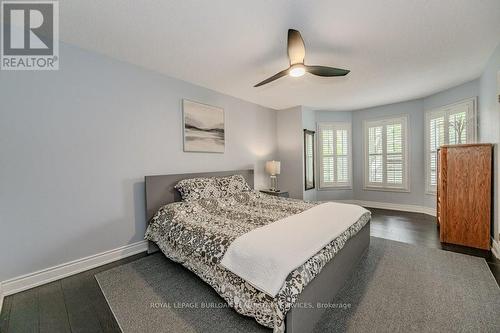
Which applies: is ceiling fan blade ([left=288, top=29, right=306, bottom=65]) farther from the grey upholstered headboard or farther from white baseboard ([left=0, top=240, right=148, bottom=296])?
white baseboard ([left=0, top=240, right=148, bottom=296])

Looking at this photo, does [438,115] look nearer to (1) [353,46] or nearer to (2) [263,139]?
(1) [353,46]

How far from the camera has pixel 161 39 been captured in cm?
229

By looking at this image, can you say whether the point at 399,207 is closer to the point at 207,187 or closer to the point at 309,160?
the point at 309,160

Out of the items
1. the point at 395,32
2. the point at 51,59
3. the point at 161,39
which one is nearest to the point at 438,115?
the point at 395,32

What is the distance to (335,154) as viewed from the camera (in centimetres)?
559

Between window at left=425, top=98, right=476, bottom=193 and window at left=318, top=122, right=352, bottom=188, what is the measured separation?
1.61m

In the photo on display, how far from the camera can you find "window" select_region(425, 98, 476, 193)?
370cm

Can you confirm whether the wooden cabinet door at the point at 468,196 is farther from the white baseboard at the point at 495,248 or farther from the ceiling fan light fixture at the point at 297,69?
the ceiling fan light fixture at the point at 297,69

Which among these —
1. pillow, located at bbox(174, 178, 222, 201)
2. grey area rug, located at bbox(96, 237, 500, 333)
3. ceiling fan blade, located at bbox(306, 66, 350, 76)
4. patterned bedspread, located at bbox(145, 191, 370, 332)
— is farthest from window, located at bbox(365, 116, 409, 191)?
pillow, located at bbox(174, 178, 222, 201)

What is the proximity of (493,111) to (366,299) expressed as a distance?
3019 mm

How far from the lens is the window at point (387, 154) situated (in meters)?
4.88

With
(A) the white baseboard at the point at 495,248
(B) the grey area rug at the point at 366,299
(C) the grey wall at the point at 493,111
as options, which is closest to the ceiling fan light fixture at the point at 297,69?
(B) the grey area rug at the point at 366,299

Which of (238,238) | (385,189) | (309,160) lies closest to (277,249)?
(238,238)

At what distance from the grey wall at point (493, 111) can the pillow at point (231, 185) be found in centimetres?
337
